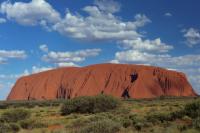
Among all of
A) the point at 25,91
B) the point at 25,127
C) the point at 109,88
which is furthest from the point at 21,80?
the point at 25,127

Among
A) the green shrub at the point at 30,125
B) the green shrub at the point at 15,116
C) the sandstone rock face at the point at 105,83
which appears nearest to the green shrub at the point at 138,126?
the green shrub at the point at 30,125

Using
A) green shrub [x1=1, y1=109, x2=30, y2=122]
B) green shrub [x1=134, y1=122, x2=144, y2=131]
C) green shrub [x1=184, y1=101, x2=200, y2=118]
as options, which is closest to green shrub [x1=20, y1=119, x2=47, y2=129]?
green shrub [x1=1, y1=109, x2=30, y2=122]

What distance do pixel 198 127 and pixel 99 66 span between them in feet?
468

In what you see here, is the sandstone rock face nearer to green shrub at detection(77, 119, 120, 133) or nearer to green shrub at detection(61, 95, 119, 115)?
green shrub at detection(61, 95, 119, 115)

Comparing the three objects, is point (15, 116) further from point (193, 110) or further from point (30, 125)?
point (193, 110)

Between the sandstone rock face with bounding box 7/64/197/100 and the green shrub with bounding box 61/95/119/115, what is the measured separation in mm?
97688

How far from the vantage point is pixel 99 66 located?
159500 mm

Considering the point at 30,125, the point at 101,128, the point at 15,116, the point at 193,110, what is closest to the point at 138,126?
the point at 101,128

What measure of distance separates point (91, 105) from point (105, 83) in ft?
378

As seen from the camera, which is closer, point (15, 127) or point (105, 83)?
point (15, 127)

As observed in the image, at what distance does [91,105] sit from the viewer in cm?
4134

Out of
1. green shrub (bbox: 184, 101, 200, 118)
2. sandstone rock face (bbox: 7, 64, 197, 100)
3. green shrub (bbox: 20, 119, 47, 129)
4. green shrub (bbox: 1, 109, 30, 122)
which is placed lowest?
green shrub (bbox: 20, 119, 47, 129)

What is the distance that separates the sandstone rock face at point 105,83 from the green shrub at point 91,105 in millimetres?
97688

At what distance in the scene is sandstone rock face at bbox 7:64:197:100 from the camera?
Answer: 14638 centimetres
